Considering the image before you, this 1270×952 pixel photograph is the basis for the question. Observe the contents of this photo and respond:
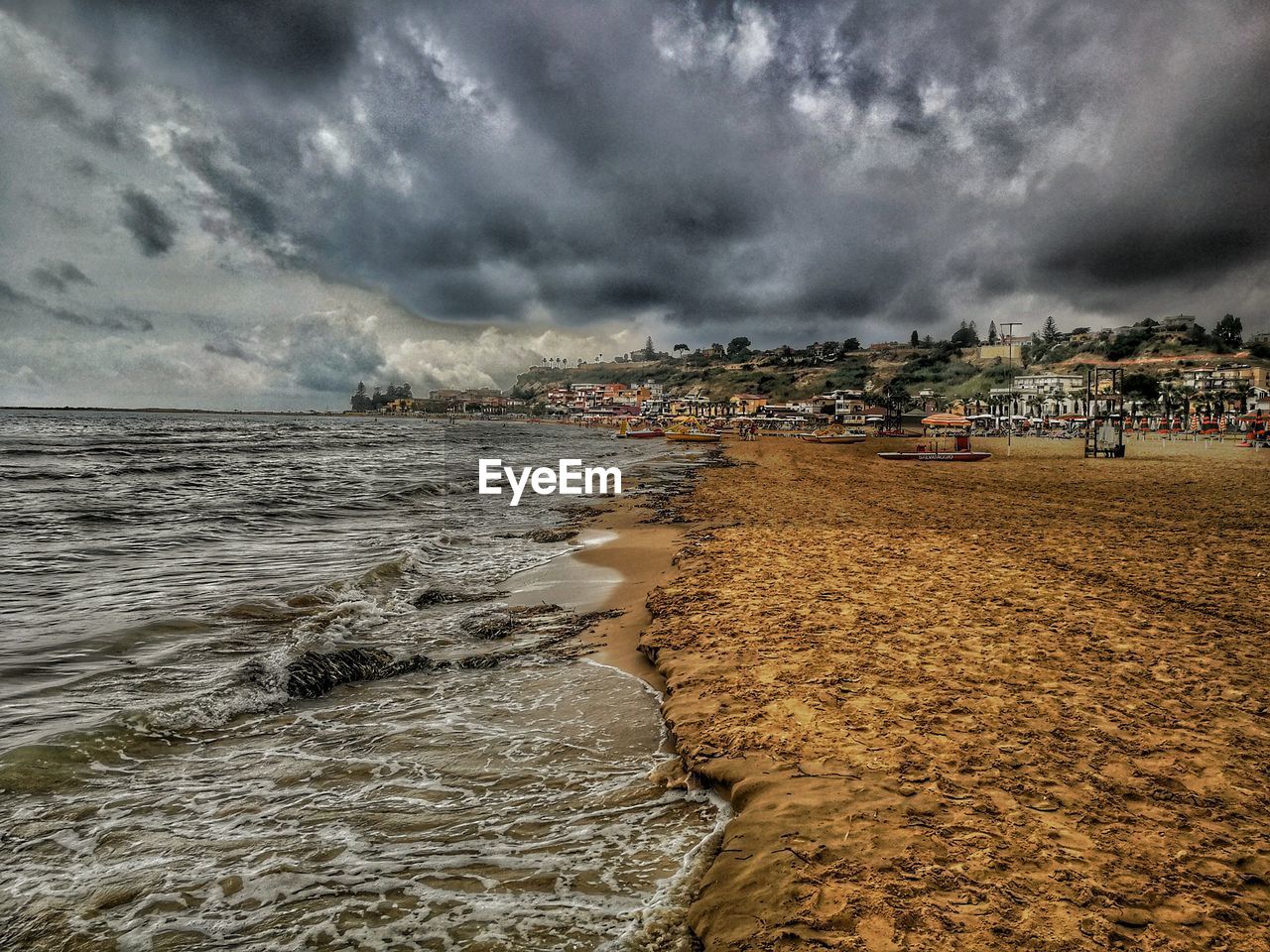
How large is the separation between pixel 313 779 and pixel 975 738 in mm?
4748

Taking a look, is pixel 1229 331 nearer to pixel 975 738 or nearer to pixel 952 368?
pixel 952 368

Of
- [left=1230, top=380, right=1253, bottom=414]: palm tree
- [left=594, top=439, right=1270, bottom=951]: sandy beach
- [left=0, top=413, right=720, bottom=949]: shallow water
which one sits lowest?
[left=0, top=413, right=720, bottom=949]: shallow water

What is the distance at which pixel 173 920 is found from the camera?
9.54 ft

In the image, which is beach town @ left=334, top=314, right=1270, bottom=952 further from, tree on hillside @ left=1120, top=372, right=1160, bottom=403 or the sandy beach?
tree on hillside @ left=1120, top=372, right=1160, bottom=403

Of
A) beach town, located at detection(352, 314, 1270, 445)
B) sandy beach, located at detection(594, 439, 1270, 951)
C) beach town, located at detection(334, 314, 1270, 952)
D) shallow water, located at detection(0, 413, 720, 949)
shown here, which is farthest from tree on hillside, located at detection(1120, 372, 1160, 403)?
shallow water, located at detection(0, 413, 720, 949)

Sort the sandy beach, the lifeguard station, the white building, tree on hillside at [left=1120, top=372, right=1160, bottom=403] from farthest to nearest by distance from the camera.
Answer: the white building
tree on hillside at [left=1120, top=372, right=1160, bottom=403]
the lifeguard station
the sandy beach

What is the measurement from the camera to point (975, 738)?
3.91 meters

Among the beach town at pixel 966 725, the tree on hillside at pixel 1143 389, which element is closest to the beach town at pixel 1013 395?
the tree on hillside at pixel 1143 389

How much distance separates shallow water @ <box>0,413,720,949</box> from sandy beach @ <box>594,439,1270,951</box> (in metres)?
0.59

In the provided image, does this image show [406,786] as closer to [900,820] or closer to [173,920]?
[173,920]

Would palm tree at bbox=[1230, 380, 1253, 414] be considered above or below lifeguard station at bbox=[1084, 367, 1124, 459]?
above

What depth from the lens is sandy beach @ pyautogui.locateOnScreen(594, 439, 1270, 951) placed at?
2508 mm

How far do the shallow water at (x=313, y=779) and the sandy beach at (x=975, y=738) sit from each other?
1.94 ft

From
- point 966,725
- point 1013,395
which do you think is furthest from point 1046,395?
point 966,725
